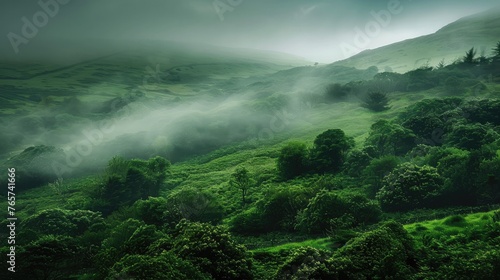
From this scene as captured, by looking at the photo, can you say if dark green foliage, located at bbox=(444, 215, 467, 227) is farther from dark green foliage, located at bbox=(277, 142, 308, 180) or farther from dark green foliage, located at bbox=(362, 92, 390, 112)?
dark green foliage, located at bbox=(362, 92, 390, 112)

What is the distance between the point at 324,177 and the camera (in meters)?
85.4

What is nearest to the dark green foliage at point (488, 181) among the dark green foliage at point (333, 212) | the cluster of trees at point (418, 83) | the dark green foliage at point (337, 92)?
the dark green foliage at point (333, 212)

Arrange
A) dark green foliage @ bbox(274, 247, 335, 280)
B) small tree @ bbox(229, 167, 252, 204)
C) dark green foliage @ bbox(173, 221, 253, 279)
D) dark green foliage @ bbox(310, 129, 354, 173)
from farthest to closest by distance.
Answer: dark green foliage @ bbox(310, 129, 354, 173), small tree @ bbox(229, 167, 252, 204), dark green foliage @ bbox(173, 221, 253, 279), dark green foliage @ bbox(274, 247, 335, 280)

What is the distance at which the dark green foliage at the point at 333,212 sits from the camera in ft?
186

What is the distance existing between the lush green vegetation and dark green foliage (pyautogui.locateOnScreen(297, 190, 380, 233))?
19 cm

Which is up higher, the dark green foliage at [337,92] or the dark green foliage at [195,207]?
the dark green foliage at [337,92]

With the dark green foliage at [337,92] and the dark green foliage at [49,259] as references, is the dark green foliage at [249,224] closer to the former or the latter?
the dark green foliage at [49,259]

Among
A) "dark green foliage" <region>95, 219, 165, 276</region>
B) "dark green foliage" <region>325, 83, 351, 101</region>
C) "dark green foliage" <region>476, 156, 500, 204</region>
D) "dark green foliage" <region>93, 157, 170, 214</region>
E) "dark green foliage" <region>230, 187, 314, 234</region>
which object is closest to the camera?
"dark green foliage" <region>95, 219, 165, 276</region>

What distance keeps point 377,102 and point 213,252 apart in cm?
13108

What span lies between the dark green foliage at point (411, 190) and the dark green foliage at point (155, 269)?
40416 millimetres

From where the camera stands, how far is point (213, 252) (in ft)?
130

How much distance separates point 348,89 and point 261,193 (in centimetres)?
11395

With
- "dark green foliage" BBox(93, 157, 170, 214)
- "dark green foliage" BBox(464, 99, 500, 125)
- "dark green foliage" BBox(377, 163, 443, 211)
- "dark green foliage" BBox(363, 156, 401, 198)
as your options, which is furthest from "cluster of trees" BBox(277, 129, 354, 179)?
"dark green foliage" BBox(93, 157, 170, 214)

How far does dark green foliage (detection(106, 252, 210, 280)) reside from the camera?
29.7m
